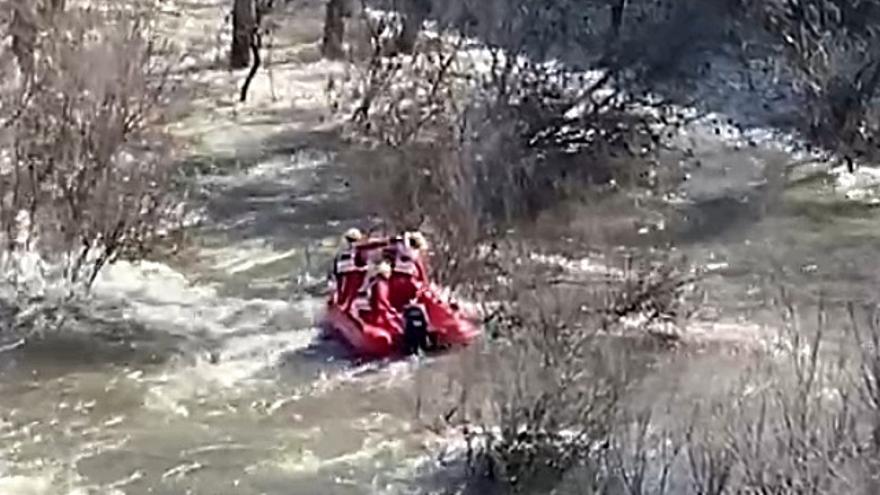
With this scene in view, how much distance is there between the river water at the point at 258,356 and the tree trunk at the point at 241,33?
101 inches

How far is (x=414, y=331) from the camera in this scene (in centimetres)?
925

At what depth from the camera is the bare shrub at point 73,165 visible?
10359mm

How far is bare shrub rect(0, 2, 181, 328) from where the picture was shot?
34.0 ft

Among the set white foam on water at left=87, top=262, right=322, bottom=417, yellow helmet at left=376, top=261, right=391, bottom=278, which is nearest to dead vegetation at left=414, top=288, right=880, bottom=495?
yellow helmet at left=376, top=261, right=391, bottom=278

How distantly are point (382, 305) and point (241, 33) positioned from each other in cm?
735

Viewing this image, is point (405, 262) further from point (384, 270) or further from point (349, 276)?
point (349, 276)

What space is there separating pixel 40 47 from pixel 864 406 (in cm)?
639

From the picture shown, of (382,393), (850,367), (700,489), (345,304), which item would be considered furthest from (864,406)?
(345,304)

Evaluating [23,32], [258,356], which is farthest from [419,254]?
[23,32]

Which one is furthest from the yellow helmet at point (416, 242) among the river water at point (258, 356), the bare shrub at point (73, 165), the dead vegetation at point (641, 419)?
the bare shrub at point (73, 165)

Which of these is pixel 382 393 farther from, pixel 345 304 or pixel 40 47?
pixel 40 47

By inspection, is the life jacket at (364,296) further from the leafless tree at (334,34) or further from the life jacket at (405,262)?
the leafless tree at (334,34)

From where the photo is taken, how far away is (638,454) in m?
7.20

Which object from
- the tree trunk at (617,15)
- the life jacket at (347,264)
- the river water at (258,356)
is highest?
the tree trunk at (617,15)
